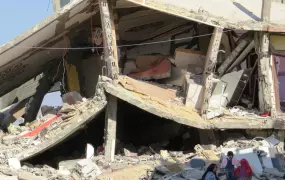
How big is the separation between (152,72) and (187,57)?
39.9 inches

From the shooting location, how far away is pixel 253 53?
1460 cm

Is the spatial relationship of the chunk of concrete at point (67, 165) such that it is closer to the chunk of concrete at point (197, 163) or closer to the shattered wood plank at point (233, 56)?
the chunk of concrete at point (197, 163)

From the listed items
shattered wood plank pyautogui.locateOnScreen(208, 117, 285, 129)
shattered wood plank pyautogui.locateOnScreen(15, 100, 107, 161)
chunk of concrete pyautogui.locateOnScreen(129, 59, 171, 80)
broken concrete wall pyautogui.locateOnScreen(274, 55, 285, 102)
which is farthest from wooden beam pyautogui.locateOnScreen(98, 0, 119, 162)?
broken concrete wall pyautogui.locateOnScreen(274, 55, 285, 102)

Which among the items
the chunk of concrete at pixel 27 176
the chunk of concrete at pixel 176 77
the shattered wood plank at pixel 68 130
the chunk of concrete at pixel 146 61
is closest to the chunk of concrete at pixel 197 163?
the shattered wood plank at pixel 68 130

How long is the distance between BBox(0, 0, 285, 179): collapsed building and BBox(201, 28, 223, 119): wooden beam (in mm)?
24

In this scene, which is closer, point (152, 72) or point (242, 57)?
point (242, 57)

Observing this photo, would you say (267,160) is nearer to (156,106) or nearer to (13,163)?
(156,106)

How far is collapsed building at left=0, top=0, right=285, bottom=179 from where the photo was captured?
12.8 meters

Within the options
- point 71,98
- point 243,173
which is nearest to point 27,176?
point 71,98

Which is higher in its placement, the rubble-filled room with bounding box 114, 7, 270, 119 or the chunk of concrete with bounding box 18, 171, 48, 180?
the rubble-filled room with bounding box 114, 7, 270, 119

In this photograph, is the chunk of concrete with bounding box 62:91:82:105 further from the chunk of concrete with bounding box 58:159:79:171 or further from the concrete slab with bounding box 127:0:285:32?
the concrete slab with bounding box 127:0:285:32

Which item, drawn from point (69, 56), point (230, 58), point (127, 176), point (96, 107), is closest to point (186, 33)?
point (230, 58)

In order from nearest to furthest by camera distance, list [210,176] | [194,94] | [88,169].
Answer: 1. [210,176]
2. [88,169]
3. [194,94]

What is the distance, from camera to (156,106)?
1269cm
